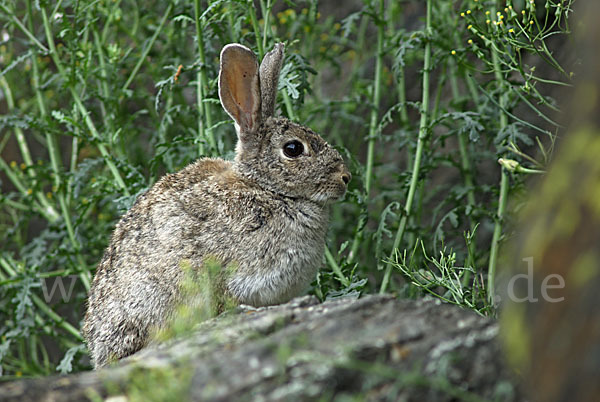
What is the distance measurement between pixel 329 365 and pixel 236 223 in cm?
209

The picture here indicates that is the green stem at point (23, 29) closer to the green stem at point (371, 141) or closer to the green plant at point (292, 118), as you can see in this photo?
the green plant at point (292, 118)

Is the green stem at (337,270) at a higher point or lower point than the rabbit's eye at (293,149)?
lower

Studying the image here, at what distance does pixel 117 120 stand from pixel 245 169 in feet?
5.01

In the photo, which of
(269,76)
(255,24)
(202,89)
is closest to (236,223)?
(269,76)

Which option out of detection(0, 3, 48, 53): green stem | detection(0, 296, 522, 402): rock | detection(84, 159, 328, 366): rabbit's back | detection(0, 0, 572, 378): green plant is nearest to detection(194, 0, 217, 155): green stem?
detection(0, 0, 572, 378): green plant

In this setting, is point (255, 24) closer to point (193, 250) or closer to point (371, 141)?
point (371, 141)

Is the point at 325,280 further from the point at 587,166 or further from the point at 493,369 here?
the point at 587,166

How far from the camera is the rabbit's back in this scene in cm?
429

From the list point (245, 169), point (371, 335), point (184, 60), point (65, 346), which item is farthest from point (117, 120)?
point (371, 335)

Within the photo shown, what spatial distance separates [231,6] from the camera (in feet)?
17.6

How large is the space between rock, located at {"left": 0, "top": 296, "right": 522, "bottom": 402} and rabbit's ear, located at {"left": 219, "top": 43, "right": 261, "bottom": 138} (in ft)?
6.89

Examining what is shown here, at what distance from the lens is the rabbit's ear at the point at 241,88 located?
15.0 ft

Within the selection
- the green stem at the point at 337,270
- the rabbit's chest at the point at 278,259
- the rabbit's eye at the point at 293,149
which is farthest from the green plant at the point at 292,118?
the rabbit's eye at the point at 293,149

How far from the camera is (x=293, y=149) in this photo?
4.71 m
